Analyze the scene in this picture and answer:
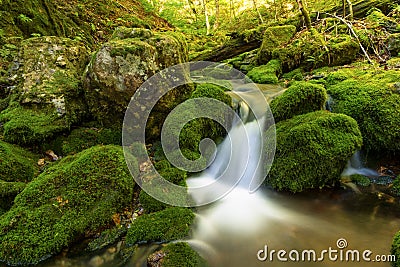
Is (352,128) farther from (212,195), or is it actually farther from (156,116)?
(156,116)

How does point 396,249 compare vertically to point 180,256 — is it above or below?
below

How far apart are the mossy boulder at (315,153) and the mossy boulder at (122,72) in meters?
2.25

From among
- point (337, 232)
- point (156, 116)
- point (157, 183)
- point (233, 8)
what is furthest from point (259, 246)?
point (233, 8)

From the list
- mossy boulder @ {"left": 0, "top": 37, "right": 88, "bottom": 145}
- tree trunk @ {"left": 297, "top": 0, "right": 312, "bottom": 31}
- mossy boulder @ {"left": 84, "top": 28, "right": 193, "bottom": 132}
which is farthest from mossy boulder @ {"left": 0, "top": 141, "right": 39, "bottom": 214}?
tree trunk @ {"left": 297, "top": 0, "right": 312, "bottom": 31}

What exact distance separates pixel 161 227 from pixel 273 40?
788cm

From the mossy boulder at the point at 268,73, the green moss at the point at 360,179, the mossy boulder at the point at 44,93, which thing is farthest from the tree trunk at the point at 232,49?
the green moss at the point at 360,179

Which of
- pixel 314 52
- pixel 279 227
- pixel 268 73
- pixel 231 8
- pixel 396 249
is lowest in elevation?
pixel 279 227

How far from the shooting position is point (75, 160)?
13.1 feet

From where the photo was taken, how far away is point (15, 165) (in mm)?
4012

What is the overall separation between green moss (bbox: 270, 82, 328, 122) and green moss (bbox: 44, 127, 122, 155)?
121 inches

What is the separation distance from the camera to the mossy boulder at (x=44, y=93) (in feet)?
15.2

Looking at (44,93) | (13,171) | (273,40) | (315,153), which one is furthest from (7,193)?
(273,40)

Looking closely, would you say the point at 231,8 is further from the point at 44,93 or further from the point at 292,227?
the point at 292,227

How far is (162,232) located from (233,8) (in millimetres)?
20153
